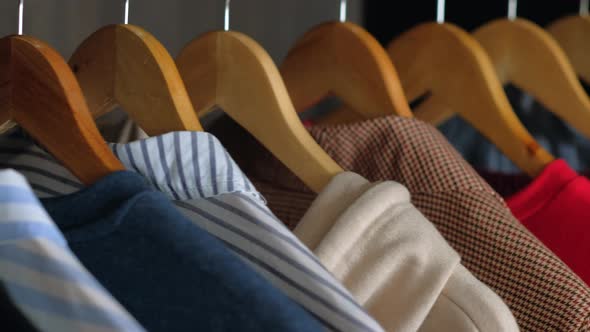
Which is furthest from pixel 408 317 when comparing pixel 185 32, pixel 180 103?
pixel 185 32

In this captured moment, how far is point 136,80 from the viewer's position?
57 cm

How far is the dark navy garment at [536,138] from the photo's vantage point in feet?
3.34

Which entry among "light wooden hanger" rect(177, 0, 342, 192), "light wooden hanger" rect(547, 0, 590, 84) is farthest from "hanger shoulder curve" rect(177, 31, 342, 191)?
"light wooden hanger" rect(547, 0, 590, 84)

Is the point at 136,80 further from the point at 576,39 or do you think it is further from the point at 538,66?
the point at 576,39

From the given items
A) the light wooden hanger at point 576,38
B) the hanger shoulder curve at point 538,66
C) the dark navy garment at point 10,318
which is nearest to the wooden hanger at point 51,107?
the dark navy garment at point 10,318

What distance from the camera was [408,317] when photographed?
52 centimetres

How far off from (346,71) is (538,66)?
0.21m

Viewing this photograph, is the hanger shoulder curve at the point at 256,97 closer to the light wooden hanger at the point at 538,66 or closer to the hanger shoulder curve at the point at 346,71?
the hanger shoulder curve at the point at 346,71

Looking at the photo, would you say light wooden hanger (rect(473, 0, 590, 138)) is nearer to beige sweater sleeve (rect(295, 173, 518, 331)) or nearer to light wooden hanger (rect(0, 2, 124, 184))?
beige sweater sleeve (rect(295, 173, 518, 331))

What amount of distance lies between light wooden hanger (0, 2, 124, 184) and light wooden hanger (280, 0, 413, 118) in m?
0.24

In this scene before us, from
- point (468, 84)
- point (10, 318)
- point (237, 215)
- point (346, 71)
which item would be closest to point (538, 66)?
point (468, 84)

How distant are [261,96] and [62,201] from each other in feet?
0.61

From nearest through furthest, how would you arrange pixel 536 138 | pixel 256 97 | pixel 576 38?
pixel 256 97 < pixel 576 38 < pixel 536 138

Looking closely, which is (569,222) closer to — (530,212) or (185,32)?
(530,212)
